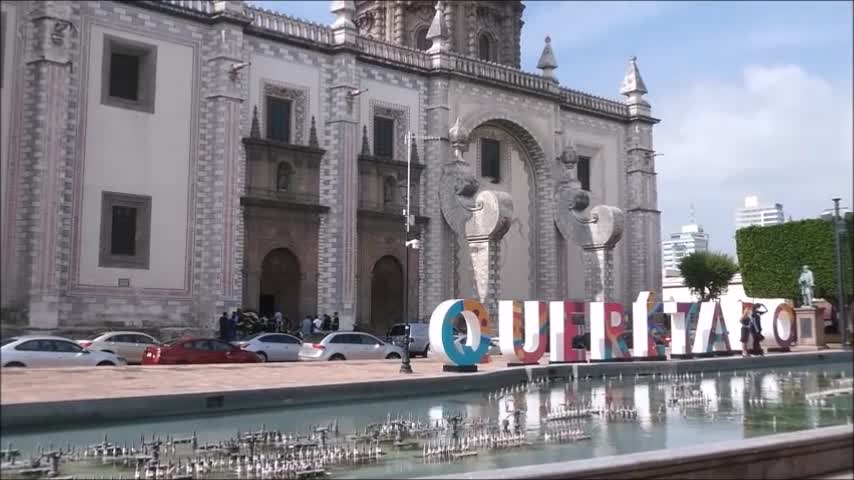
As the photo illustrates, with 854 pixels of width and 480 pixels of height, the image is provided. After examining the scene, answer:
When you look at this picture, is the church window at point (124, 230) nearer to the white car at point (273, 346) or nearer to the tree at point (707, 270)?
the white car at point (273, 346)

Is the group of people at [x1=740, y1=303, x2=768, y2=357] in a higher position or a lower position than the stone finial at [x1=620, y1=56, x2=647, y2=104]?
lower

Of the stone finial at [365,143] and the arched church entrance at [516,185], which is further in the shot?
the arched church entrance at [516,185]

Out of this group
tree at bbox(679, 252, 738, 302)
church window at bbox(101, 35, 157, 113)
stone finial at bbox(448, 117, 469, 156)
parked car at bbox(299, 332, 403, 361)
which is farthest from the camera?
tree at bbox(679, 252, 738, 302)

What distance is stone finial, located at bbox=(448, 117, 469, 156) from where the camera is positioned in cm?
3362

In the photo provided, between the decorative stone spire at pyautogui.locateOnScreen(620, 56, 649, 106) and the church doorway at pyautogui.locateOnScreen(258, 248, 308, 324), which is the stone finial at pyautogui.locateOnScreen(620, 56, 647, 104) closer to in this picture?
the decorative stone spire at pyautogui.locateOnScreen(620, 56, 649, 106)

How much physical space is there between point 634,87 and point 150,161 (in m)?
26.5

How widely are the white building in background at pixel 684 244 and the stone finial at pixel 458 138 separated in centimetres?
1614

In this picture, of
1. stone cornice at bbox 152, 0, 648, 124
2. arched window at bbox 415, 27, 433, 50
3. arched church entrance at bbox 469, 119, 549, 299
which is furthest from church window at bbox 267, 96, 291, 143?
arched window at bbox 415, 27, 433, 50

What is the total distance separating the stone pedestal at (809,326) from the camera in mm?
29016

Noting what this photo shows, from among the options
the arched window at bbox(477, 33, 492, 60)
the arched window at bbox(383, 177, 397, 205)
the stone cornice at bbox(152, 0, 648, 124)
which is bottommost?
the arched window at bbox(383, 177, 397, 205)

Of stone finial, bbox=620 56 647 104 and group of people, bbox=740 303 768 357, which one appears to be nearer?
group of people, bbox=740 303 768 357

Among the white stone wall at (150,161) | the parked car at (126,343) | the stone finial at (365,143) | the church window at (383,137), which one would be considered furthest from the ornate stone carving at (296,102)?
the parked car at (126,343)

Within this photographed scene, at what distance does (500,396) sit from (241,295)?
15012 mm

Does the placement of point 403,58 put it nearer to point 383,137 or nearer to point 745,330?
point 383,137
